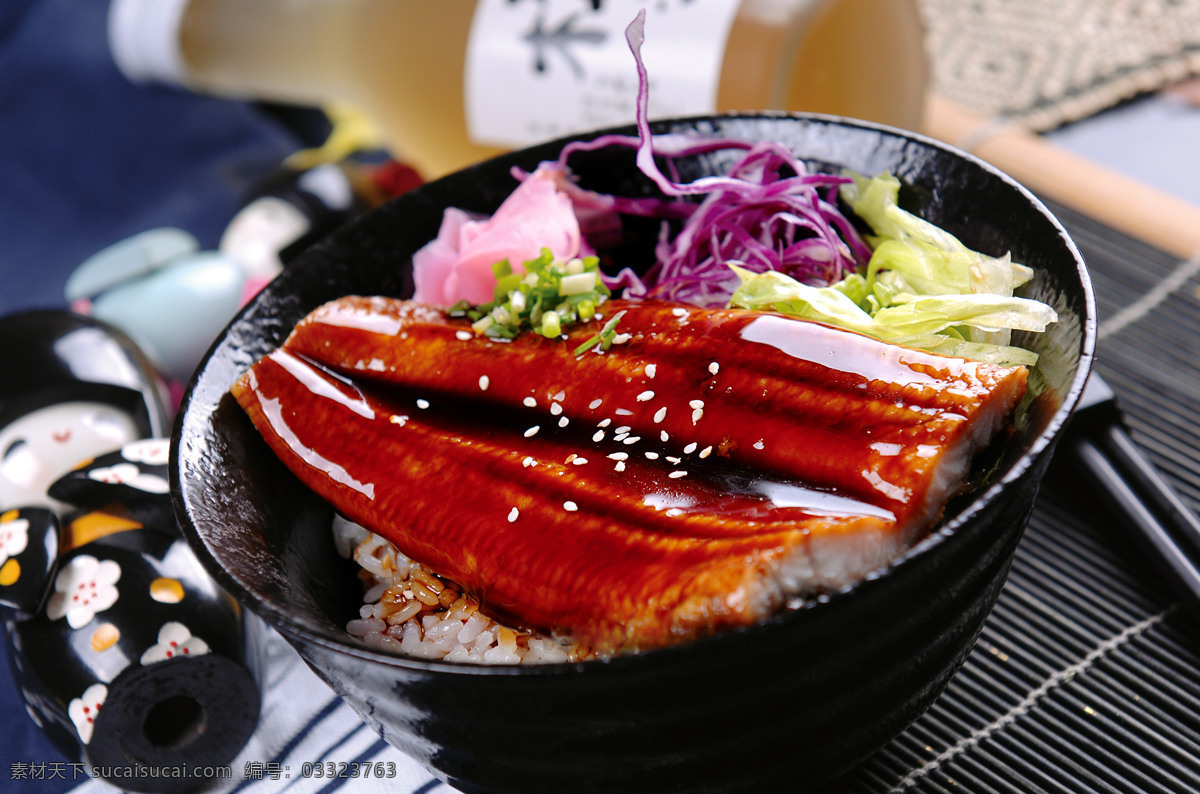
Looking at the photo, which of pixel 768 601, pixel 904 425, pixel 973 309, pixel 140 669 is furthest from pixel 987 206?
pixel 140 669

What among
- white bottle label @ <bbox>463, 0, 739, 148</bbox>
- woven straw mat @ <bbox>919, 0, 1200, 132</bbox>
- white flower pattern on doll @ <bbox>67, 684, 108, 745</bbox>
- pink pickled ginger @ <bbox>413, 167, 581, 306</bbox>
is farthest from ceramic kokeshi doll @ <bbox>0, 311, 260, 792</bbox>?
woven straw mat @ <bbox>919, 0, 1200, 132</bbox>

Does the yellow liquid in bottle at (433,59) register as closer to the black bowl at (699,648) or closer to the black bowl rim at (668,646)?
the black bowl at (699,648)

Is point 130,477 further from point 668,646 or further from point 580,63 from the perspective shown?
point 580,63

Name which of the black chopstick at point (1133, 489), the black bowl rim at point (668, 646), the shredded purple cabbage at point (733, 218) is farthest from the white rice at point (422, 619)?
the black chopstick at point (1133, 489)

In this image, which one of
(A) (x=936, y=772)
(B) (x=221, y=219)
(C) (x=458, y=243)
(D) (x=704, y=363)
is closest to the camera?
(D) (x=704, y=363)

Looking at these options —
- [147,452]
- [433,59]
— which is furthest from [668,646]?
[433,59]

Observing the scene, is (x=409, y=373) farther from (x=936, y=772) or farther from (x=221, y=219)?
(x=221, y=219)

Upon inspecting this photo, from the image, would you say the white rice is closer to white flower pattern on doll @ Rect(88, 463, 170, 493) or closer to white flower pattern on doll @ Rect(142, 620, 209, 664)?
white flower pattern on doll @ Rect(142, 620, 209, 664)
